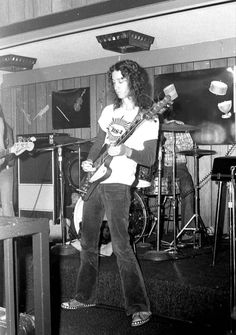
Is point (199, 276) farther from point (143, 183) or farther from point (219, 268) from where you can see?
point (143, 183)

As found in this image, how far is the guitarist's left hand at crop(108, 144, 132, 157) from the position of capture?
9.14 feet

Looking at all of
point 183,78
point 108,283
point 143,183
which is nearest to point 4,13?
point 143,183

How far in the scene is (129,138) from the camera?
2994 millimetres

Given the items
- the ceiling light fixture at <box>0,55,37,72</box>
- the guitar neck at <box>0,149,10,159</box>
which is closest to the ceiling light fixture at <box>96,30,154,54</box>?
the ceiling light fixture at <box>0,55,37,72</box>

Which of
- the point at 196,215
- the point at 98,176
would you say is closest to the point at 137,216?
the point at 196,215

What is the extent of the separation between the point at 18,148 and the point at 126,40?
7.32 ft

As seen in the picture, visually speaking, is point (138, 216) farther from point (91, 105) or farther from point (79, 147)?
point (91, 105)

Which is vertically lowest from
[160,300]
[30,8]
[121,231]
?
[160,300]

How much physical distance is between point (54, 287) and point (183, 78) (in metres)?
3.57

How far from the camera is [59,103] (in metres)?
7.36

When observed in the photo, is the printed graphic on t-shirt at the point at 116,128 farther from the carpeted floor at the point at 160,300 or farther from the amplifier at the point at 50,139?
the amplifier at the point at 50,139

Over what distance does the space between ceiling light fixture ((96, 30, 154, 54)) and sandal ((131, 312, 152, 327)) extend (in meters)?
3.88

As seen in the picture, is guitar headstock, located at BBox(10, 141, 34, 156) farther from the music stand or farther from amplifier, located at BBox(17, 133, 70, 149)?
the music stand

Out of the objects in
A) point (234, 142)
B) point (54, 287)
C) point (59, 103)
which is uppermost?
point (59, 103)
